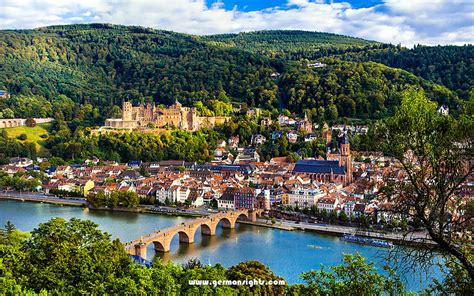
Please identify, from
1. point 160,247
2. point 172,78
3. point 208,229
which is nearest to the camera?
point 160,247

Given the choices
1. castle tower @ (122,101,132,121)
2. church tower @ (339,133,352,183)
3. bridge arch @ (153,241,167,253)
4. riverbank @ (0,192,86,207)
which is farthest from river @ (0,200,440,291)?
castle tower @ (122,101,132,121)

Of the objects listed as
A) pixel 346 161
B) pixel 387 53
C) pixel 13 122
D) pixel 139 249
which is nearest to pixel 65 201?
pixel 139 249

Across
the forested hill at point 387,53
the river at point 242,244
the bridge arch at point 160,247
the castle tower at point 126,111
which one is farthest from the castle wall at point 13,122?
the forested hill at point 387,53

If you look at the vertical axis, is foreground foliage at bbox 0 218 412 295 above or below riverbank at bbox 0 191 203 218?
above

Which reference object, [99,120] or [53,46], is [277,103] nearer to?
[99,120]

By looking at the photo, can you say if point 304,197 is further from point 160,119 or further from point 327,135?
point 160,119

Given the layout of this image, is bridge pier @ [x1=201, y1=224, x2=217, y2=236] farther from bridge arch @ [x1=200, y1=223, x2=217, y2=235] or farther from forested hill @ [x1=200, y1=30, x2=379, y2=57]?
forested hill @ [x1=200, y1=30, x2=379, y2=57]

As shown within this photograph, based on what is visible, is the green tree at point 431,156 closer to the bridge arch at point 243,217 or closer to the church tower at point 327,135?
the bridge arch at point 243,217
